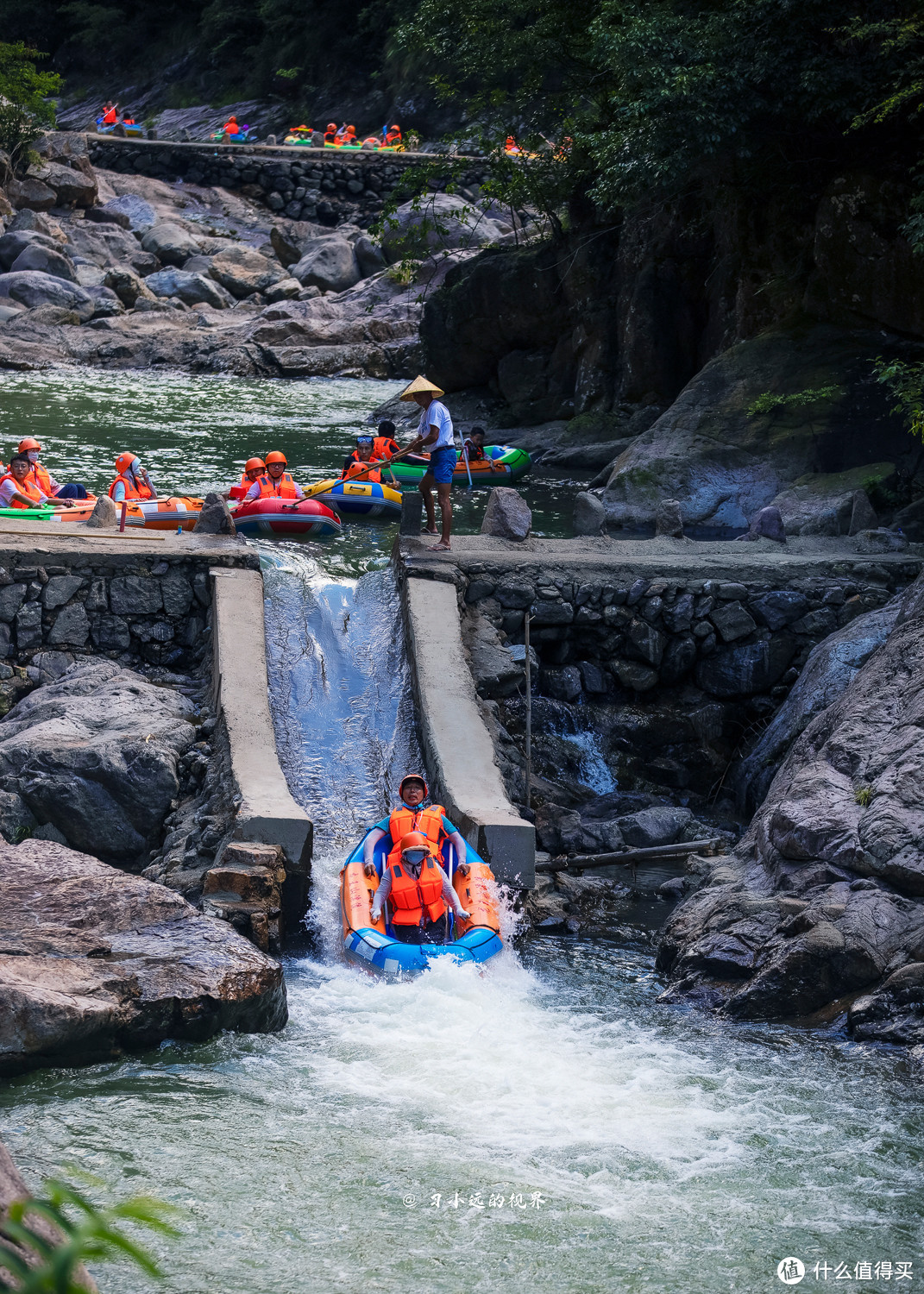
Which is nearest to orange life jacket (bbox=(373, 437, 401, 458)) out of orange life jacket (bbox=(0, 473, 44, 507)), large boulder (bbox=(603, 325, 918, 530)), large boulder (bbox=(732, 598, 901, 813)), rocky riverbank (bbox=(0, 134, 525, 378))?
large boulder (bbox=(603, 325, 918, 530))

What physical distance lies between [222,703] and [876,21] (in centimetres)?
1114

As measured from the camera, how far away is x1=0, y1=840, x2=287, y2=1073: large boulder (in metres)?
5.86

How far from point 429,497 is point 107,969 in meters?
6.93

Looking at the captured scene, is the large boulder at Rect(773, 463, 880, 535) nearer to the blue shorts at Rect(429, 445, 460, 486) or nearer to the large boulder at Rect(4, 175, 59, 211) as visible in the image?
the blue shorts at Rect(429, 445, 460, 486)

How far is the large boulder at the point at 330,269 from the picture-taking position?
37.1 meters

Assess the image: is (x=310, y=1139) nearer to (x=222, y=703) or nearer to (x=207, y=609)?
(x=222, y=703)

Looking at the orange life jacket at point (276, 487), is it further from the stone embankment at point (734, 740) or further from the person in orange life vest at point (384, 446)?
the stone embankment at point (734, 740)

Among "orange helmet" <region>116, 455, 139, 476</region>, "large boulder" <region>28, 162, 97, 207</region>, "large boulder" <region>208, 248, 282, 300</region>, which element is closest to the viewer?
"orange helmet" <region>116, 455, 139, 476</region>

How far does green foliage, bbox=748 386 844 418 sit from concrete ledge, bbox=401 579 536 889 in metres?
6.95

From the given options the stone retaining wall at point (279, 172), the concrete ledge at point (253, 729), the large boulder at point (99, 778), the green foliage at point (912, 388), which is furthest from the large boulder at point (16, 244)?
the large boulder at point (99, 778)

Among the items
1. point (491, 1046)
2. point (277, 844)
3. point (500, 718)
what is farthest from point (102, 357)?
point (491, 1046)

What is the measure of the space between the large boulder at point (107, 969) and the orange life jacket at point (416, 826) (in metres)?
1.67

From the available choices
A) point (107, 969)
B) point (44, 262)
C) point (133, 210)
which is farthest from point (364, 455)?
point (133, 210)

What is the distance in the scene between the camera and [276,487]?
14555 mm
